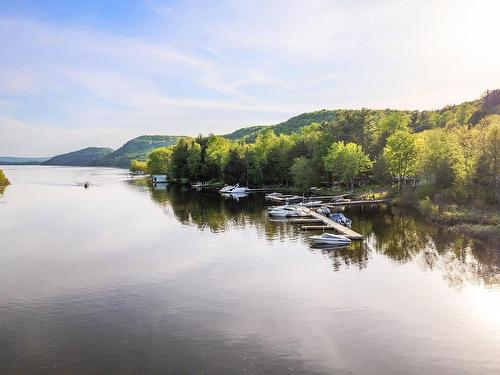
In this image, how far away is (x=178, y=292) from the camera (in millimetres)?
35000

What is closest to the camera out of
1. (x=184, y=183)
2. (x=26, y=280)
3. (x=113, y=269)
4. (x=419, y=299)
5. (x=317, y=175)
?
(x=419, y=299)

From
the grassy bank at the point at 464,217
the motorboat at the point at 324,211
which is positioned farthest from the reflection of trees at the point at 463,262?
the motorboat at the point at 324,211

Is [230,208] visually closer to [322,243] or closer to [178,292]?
[322,243]

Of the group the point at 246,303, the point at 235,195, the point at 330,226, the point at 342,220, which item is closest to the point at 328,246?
the point at 330,226

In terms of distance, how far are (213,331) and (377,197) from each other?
6895 centimetres

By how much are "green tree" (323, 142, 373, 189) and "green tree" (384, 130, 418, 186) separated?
9.38 metres

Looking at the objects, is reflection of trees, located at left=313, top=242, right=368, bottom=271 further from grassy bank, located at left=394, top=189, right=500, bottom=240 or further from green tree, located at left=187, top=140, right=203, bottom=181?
green tree, located at left=187, top=140, right=203, bottom=181

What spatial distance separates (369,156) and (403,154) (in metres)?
21.9

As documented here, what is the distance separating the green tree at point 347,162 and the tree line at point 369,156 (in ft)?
0.14

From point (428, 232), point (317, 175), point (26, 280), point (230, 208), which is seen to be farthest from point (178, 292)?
point (317, 175)

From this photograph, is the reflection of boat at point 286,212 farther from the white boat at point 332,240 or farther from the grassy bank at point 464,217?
the white boat at point 332,240

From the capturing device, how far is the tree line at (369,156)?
65.5 meters

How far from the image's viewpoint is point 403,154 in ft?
294

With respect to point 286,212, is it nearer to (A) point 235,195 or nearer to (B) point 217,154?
(A) point 235,195
